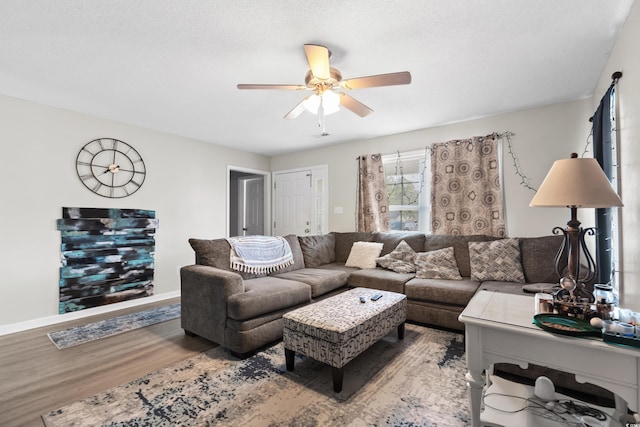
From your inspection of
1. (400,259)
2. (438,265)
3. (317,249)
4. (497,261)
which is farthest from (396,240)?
(497,261)

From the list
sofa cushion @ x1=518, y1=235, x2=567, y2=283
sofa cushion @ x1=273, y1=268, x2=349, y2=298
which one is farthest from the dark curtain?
sofa cushion @ x1=273, y1=268, x2=349, y2=298

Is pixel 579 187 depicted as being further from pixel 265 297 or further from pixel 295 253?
pixel 295 253

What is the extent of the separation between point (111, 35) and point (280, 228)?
4.18 metres

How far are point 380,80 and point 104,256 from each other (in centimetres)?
384

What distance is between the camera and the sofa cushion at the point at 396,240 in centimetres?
385

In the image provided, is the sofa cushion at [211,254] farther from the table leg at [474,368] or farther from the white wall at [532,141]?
the white wall at [532,141]

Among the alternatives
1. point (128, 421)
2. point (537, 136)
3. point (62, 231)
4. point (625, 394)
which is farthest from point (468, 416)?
point (62, 231)

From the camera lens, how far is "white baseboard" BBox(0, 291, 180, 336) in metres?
2.98

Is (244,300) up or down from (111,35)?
down

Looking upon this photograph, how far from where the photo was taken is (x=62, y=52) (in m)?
2.20

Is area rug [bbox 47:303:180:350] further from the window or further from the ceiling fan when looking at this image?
the window

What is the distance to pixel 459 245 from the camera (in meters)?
3.52

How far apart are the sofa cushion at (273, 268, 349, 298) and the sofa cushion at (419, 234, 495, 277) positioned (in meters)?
1.23

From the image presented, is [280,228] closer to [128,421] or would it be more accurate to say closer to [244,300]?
[244,300]
